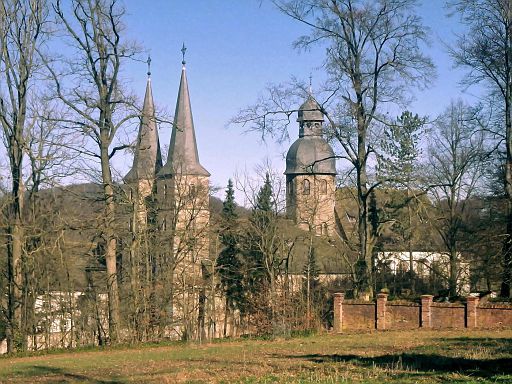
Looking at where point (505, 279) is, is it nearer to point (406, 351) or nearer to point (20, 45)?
point (406, 351)

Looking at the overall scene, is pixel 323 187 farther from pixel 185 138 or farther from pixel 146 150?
pixel 146 150

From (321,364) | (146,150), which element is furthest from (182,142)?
(321,364)

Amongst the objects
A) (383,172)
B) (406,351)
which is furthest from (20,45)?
(406,351)

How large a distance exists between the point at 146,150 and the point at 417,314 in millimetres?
19842

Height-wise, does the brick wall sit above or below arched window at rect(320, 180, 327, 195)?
below

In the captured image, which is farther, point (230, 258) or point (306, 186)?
point (306, 186)

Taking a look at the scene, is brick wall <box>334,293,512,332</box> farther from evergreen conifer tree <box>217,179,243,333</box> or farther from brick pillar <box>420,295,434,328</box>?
evergreen conifer tree <box>217,179,243,333</box>

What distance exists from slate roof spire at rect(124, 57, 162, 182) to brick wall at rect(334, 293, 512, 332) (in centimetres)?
961

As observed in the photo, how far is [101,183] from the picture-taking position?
28031mm

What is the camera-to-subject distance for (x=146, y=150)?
A: 43.0 metres

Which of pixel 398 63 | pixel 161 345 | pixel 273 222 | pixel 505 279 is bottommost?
pixel 161 345

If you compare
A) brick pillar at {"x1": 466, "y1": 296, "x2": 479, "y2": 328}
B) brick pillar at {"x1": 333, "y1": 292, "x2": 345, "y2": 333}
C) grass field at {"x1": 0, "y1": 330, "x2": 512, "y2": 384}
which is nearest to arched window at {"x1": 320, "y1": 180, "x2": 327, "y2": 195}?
brick pillar at {"x1": 333, "y1": 292, "x2": 345, "y2": 333}

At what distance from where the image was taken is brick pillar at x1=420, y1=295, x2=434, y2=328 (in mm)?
28188

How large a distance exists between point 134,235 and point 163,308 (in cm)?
376
